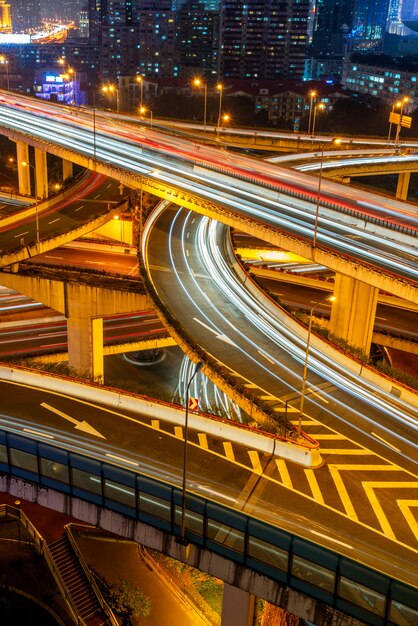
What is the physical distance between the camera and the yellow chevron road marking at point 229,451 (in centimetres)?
2552

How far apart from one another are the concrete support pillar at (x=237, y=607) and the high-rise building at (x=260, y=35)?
16789cm

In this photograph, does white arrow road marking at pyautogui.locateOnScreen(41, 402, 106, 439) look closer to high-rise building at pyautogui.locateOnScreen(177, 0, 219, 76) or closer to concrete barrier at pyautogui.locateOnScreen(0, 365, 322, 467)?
concrete barrier at pyautogui.locateOnScreen(0, 365, 322, 467)

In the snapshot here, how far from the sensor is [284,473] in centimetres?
2469

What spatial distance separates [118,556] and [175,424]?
7469 millimetres

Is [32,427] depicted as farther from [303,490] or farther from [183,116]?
[183,116]

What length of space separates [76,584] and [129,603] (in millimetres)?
2460

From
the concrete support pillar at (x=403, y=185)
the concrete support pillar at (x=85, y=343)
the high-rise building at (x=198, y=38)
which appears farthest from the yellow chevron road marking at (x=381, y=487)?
the high-rise building at (x=198, y=38)

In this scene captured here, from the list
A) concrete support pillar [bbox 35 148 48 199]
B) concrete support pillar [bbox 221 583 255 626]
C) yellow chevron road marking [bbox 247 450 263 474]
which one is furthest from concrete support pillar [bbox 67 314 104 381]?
concrete support pillar [bbox 35 148 48 199]

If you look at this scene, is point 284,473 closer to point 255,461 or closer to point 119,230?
point 255,461

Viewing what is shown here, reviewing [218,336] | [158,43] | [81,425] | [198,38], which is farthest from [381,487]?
[158,43]

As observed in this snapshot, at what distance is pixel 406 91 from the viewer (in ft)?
545

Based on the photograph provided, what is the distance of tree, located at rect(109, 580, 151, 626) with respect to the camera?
27.6 metres

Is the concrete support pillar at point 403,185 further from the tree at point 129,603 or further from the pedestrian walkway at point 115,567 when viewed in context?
the tree at point 129,603

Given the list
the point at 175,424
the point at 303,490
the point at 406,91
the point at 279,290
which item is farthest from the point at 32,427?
the point at 406,91
